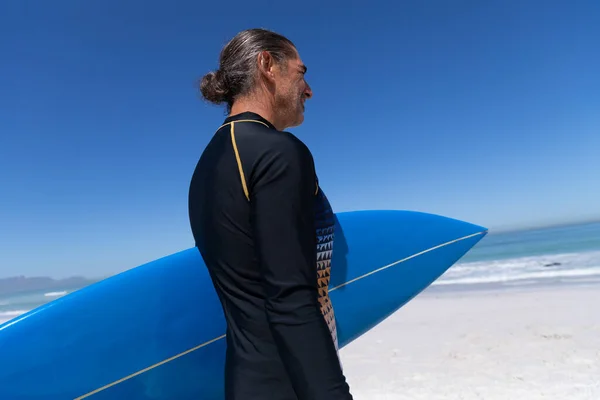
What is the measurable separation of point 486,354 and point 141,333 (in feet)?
11.5

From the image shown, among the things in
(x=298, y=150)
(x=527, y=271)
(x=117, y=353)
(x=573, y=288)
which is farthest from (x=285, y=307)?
(x=527, y=271)

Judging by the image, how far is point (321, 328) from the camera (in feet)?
2.46

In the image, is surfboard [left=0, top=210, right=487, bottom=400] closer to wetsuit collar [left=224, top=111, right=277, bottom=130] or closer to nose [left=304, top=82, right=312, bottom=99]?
nose [left=304, top=82, right=312, bottom=99]

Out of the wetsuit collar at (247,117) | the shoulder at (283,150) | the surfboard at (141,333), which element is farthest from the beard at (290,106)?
the surfboard at (141,333)

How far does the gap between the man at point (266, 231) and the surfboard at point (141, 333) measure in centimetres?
129

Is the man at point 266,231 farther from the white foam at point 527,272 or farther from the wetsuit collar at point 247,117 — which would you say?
the white foam at point 527,272

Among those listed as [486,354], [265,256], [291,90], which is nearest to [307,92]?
[291,90]

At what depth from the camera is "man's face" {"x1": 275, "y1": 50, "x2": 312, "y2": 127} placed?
105 centimetres

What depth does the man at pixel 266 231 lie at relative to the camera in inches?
29.4

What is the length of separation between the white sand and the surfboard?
1.42 metres

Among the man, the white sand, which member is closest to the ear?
the man

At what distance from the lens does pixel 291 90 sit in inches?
42.3

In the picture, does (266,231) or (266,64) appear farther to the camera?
(266,64)

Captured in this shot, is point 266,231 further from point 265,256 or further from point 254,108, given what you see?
point 254,108
